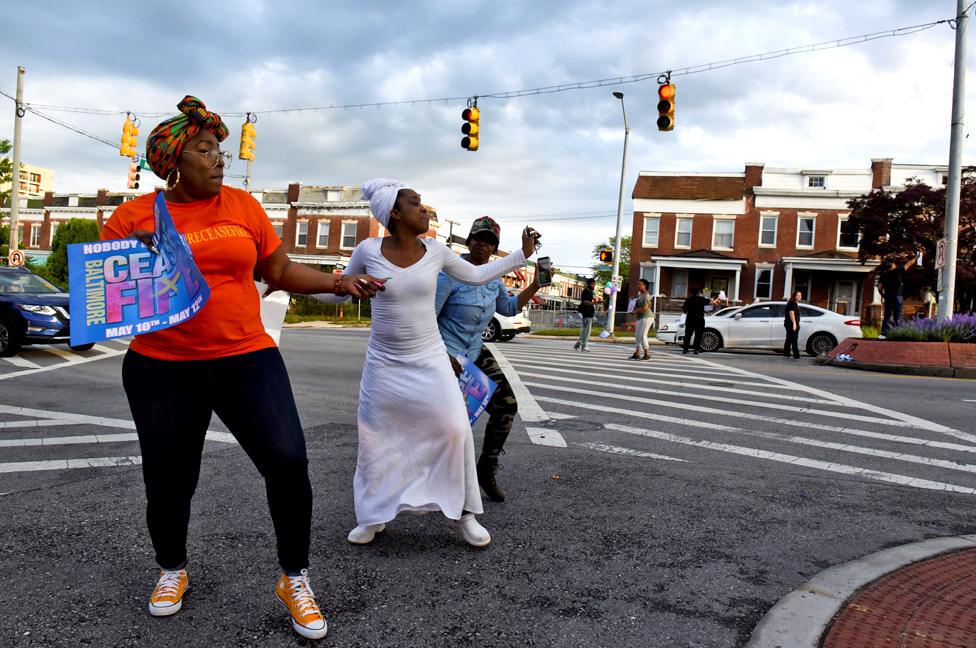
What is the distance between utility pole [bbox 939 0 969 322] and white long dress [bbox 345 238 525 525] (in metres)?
15.3

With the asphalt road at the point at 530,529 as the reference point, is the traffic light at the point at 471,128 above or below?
above

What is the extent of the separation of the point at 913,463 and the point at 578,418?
310 cm

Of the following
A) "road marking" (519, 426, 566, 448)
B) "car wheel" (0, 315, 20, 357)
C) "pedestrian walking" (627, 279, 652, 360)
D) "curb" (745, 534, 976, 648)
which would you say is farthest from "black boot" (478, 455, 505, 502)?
"pedestrian walking" (627, 279, 652, 360)

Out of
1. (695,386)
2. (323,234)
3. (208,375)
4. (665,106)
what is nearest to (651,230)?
(323,234)

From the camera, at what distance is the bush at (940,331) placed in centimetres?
1459

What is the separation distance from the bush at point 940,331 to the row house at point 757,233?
24091 millimetres

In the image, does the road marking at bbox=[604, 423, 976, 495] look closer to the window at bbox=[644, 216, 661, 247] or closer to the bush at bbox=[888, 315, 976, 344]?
the bush at bbox=[888, 315, 976, 344]

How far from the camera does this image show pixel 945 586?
3344 millimetres

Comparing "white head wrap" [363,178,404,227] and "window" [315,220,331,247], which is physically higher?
"window" [315,220,331,247]

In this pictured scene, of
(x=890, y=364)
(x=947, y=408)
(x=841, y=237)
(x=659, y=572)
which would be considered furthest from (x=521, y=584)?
(x=841, y=237)

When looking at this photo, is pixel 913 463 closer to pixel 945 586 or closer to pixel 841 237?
pixel 945 586

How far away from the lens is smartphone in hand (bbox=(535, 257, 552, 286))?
439 centimetres

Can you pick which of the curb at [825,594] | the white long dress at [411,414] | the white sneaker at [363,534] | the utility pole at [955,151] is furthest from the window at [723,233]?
the white sneaker at [363,534]

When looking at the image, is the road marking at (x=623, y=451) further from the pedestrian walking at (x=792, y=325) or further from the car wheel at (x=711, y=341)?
the car wheel at (x=711, y=341)
